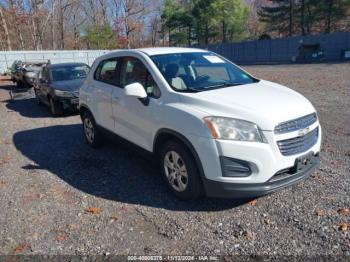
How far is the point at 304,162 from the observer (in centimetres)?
345

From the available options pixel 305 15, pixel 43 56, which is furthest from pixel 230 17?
pixel 43 56

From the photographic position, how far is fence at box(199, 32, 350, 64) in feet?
104

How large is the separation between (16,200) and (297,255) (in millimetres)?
3495

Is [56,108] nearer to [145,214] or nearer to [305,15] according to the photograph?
[145,214]

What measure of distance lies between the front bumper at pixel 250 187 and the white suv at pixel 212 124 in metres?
0.01

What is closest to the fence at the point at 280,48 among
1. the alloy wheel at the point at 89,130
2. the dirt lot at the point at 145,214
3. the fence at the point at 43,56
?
the fence at the point at 43,56

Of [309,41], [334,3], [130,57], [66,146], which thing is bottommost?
[66,146]

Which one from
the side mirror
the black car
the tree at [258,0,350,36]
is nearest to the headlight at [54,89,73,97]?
the black car

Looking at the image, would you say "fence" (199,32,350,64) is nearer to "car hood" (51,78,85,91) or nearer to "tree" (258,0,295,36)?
"tree" (258,0,295,36)

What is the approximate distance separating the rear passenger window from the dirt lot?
4.49 ft

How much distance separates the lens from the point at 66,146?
6.42 m

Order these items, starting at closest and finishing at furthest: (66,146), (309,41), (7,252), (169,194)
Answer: (7,252) < (169,194) < (66,146) < (309,41)

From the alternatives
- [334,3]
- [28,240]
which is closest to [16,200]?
[28,240]

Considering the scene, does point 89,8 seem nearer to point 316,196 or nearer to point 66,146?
point 66,146
